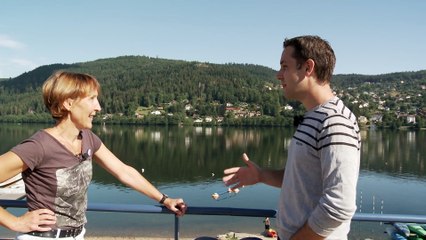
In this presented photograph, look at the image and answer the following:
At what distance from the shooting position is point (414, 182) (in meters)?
37.1

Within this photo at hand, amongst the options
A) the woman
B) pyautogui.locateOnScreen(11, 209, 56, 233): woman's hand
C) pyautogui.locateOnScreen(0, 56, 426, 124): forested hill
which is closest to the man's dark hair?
the woman

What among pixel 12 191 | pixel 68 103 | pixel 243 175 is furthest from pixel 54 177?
pixel 12 191

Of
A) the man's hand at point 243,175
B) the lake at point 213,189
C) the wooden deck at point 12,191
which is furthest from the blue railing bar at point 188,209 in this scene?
the wooden deck at point 12,191

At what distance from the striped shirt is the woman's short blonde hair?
1074 mm

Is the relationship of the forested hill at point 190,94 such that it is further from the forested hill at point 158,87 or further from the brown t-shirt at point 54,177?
the brown t-shirt at point 54,177

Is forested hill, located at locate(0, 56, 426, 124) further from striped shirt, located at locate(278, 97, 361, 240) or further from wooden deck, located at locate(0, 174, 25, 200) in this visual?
striped shirt, located at locate(278, 97, 361, 240)

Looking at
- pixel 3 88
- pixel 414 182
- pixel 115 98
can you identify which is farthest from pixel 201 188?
pixel 3 88

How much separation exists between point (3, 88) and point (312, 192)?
202427 millimetres

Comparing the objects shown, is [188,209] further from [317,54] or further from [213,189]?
[213,189]

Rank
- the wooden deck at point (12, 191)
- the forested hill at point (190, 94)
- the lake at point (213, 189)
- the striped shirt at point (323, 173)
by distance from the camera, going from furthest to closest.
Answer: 1. the forested hill at point (190, 94)
2. the wooden deck at point (12, 191)
3. the lake at point (213, 189)
4. the striped shirt at point (323, 173)

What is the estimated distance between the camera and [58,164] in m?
2.00

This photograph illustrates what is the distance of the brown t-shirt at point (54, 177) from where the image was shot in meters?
1.94

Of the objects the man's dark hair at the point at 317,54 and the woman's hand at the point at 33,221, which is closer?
the man's dark hair at the point at 317,54

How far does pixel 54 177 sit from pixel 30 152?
0.17 meters
